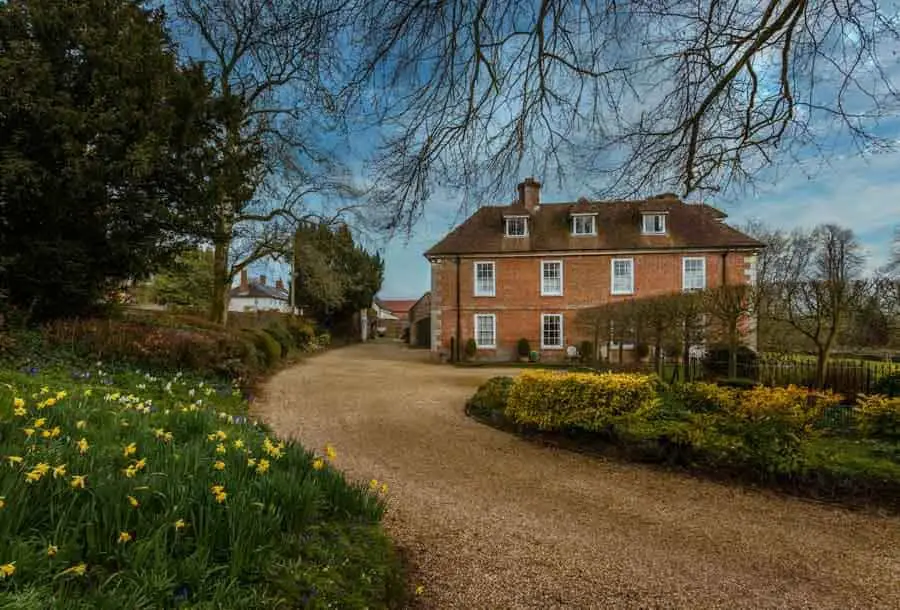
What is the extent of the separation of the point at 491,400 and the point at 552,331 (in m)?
13.1

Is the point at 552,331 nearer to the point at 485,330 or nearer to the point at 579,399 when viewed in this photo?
the point at 485,330

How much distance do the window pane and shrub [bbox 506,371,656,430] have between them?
45.3ft

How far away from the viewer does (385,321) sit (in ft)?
191

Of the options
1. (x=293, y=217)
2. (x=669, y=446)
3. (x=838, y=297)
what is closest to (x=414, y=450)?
(x=669, y=446)

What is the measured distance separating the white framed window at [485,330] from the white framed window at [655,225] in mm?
7855

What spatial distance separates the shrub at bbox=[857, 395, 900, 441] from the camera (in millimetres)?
5371

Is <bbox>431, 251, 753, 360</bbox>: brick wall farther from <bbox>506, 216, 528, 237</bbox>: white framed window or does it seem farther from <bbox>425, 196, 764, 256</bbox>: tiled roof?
<bbox>506, 216, 528, 237</bbox>: white framed window

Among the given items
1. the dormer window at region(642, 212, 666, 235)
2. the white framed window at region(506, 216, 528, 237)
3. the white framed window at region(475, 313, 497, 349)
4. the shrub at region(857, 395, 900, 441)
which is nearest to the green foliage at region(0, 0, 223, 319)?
the shrub at region(857, 395, 900, 441)

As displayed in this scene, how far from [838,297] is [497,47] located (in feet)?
30.7

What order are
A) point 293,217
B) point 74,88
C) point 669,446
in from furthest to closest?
point 293,217, point 74,88, point 669,446

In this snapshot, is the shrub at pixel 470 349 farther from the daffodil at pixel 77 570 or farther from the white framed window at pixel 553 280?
the daffodil at pixel 77 570

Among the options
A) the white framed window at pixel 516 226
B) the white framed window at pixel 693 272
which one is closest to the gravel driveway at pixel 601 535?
the white framed window at pixel 516 226

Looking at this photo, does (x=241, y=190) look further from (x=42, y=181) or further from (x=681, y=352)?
(x=681, y=352)

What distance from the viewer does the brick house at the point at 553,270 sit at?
20562 mm
